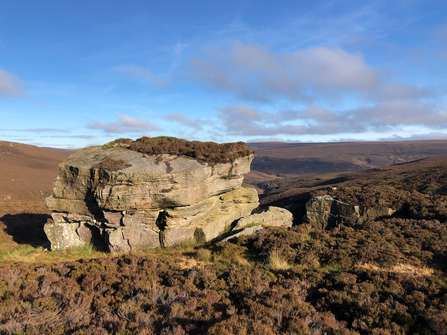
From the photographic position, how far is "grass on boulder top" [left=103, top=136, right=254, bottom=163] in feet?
48.7

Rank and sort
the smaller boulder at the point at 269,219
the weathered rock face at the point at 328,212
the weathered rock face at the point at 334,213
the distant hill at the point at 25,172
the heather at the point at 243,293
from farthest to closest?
the distant hill at the point at 25,172, the weathered rock face at the point at 328,212, the weathered rock face at the point at 334,213, the smaller boulder at the point at 269,219, the heather at the point at 243,293

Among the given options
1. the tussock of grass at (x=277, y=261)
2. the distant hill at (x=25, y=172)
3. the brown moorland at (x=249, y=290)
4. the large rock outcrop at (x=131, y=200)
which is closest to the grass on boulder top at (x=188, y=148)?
the large rock outcrop at (x=131, y=200)

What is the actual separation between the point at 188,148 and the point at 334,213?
38.2 feet

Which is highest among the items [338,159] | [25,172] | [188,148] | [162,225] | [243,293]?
[188,148]

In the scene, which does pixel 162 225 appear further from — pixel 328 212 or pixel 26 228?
pixel 26 228

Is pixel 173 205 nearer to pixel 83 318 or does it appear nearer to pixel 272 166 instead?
pixel 83 318

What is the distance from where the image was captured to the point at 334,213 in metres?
17.8

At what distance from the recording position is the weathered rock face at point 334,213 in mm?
16953

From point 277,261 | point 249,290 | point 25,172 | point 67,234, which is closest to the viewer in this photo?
point 249,290

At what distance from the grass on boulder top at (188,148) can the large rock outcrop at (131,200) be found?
37 centimetres

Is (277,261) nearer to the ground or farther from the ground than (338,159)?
nearer to the ground

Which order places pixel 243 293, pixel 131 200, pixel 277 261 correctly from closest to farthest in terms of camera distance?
1. pixel 243 293
2. pixel 277 261
3. pixel 131 200

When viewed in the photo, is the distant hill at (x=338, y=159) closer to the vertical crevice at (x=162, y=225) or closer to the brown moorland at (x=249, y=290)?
the vertical crevice at (x=162, y=225)

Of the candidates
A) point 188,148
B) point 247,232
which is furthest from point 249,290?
point 188,148
